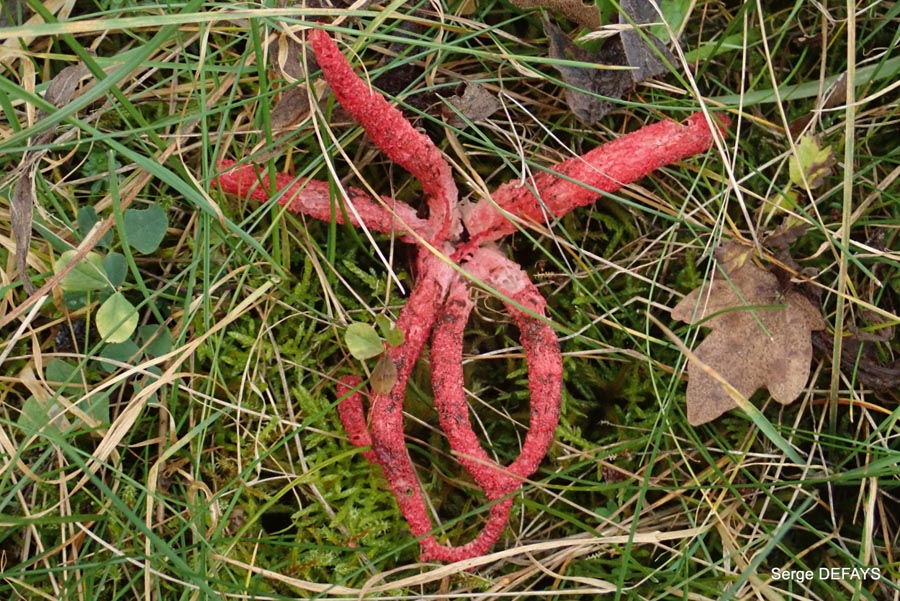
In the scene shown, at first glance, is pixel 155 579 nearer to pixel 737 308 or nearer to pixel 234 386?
pixel 234 386

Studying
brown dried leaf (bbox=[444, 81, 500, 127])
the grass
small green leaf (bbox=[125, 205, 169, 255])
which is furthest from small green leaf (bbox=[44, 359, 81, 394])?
brown dried leaf (bbox=[444, 81, 500, 127])

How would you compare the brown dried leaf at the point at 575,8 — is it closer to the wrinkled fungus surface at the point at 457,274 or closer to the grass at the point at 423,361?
the grass at the point at 423,361

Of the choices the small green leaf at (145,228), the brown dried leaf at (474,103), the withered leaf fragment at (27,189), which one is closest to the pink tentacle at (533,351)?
the brown dried leaf at (474,103)

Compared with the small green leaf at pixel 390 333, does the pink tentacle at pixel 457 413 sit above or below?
below

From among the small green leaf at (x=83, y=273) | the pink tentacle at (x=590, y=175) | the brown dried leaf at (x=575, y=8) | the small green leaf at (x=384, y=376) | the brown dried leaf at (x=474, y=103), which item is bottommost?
the small green leaf at (x=384, y=376)

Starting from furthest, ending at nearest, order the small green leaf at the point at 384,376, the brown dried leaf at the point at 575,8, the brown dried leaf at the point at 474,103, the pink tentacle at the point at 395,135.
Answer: the brown dried leaf at the point at 474,103
the brown dried leaf at the point at 575,8
the small green leaf at the point at 384,376
the pink tentacle at the point at 395,135

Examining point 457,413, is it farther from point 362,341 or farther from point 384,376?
point 362,341

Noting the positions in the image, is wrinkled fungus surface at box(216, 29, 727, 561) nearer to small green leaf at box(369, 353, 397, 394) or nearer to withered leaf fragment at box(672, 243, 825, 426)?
small green leaf at box(369, 353, 397, 394)
